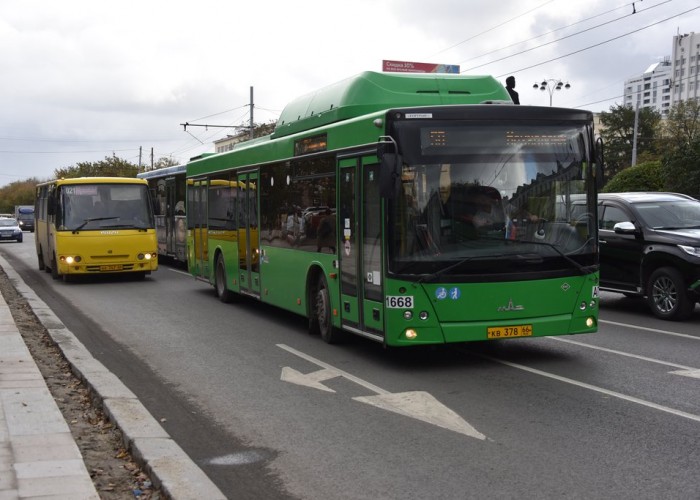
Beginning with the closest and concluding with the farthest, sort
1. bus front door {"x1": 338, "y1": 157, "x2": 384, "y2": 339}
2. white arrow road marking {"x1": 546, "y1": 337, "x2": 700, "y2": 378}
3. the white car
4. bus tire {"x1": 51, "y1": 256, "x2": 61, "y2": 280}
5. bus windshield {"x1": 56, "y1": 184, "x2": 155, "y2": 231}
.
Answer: white arrow road marking {"x1": 546, "y1": 337, "x2": 700, "y2": 378}, bus front door {"x1": 338, "y1": 157, "x2": 384, "y2": 339}, bus windshield {"x1": 56, "y1": 184, "x2": 155, "y2": 231}, bus tire {"x1": 51, "y1": 256, "x2": 61, "y2": 280}, the white car

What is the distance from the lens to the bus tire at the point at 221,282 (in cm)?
1677

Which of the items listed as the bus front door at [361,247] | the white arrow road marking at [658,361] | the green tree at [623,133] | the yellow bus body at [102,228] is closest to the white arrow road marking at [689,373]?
the white arrow road marking at [658,361]

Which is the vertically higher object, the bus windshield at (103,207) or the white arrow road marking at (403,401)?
the bus windshield at (103,207)

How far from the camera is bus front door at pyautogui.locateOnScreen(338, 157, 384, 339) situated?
971 centimetres

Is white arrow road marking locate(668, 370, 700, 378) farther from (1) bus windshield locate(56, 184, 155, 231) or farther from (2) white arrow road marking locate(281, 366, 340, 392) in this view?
(1) bus windshield locate(56, 184, 155, 231)

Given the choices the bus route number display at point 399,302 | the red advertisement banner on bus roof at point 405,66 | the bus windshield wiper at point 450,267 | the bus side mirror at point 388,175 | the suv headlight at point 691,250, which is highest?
the red advertisement banner on bus roof at point 405,66

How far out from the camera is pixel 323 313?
11.6m

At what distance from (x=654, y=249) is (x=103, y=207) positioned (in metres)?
13.7

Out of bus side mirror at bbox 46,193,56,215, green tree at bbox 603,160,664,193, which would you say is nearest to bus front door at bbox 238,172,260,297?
bus side mirror at bbox 46,193,56,215

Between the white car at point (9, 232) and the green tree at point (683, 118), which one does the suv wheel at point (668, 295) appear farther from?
the green tree at point (683, 118)

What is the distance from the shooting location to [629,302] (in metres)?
16.6

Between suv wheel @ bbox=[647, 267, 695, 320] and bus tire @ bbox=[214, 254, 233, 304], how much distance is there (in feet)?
24.6

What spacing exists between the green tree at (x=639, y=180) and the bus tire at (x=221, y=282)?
24.8 meters

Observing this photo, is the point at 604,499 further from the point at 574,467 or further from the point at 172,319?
the point at 172,319
